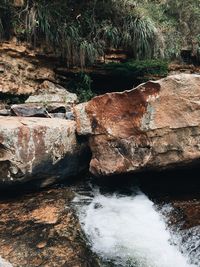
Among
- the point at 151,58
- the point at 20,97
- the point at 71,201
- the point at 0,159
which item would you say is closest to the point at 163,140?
the point at 71,201

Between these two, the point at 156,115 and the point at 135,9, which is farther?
the point at 135,9

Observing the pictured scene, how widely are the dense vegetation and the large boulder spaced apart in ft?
11.4

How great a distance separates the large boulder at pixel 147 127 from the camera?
13.6 ft

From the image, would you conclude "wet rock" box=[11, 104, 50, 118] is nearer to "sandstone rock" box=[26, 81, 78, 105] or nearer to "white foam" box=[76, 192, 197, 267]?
"sandstone rock" box=[26, 81, 78, 105]

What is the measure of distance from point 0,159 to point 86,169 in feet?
4.60

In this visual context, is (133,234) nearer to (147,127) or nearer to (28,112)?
(147,127)

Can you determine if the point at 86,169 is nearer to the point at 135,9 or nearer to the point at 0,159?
the point at 0,159

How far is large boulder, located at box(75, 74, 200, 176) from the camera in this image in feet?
13.6

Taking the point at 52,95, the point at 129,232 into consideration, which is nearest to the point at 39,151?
the point at 129,232

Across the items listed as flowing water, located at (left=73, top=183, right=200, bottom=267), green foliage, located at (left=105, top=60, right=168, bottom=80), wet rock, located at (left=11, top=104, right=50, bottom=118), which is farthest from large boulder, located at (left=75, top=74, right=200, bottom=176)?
green foliage, located at (left=105, top=60, right=168, bottom=80)

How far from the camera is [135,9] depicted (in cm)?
855

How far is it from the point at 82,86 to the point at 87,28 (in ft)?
4.40

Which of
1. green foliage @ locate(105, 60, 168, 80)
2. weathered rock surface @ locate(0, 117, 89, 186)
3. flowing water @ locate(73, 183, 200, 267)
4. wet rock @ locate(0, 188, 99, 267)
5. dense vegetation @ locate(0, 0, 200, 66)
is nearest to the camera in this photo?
wet rock @ locate(0, 188, 99, 267)

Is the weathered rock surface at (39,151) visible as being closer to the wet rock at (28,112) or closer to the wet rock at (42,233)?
the wet rock at (42,233)
